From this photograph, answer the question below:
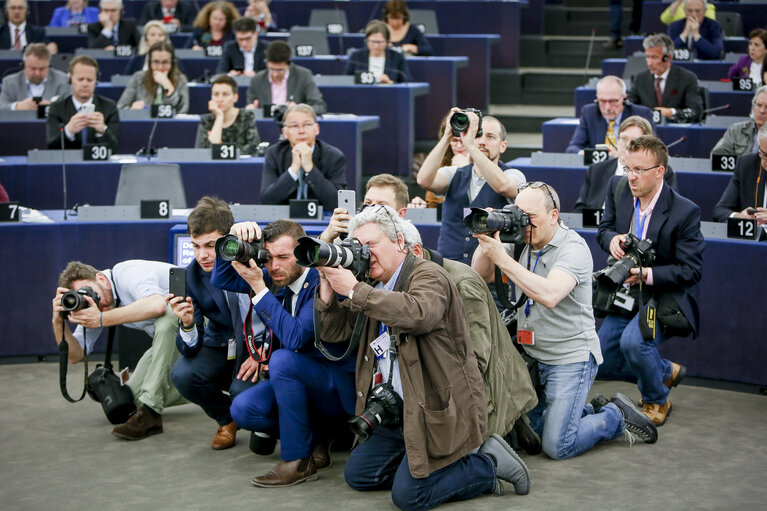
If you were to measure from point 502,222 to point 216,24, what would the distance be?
20.8ft

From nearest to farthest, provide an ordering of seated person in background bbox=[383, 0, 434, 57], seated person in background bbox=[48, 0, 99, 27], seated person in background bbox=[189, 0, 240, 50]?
seated person in background bbox=[383, 0, 434, 57]
seated person in background bbox=[189, 0, 240, 50]
seated person in background bbox=[48, 0, 99, 27]

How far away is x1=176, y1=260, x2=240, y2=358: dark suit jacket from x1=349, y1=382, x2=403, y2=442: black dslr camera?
0.92 m

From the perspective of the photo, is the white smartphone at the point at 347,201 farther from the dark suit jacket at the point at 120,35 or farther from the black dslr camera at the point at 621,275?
the dark suit jacket at the point at 120,35

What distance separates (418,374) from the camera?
11.8ft

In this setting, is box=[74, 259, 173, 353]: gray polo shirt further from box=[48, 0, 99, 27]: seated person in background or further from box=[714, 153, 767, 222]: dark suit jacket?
box=[48, 0, 99, 27]: seated person in background

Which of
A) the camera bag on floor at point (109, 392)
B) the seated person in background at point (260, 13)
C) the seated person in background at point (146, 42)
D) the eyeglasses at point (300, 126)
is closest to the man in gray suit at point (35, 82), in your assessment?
the seated person in background at point (146, 42)

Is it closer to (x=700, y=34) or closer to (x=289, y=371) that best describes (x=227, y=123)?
(x=289, y=371)

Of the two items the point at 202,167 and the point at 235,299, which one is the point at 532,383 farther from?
the point at 202,167

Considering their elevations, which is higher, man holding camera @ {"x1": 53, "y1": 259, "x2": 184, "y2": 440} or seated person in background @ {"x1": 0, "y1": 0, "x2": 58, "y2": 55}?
seated person in background @ {"x1": 0, "y1": 0, "x2": 58, "y2": 55}

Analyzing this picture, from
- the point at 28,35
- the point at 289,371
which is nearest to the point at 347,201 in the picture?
the point at 289,371

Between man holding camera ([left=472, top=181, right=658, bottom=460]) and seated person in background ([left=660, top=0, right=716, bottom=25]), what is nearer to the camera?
man holding camera ([left=472, top=181, right=658, bottom=460])

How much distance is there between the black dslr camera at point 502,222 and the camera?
382 cm

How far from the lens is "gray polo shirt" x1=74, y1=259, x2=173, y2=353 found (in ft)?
15.2

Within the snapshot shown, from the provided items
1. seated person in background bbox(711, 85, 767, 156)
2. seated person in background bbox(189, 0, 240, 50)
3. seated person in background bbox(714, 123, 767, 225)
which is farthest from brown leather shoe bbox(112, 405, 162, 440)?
seated person in background bbox(189, 0, 240, 50)
